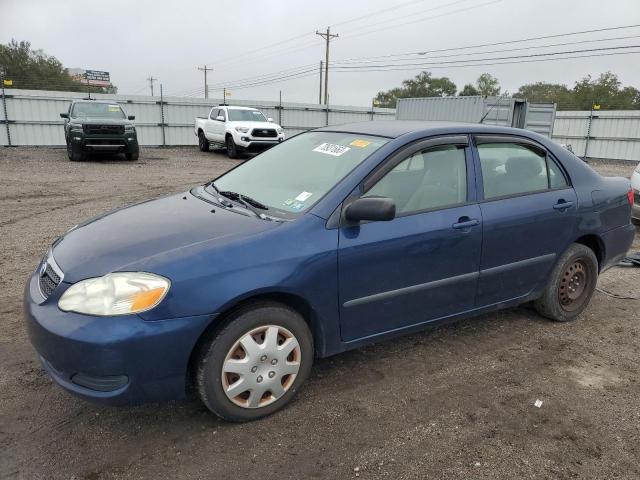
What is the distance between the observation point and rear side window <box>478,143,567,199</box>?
368 centimetres

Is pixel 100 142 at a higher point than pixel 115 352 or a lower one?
higher

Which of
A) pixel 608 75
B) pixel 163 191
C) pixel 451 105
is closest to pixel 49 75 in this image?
pixel 451 105

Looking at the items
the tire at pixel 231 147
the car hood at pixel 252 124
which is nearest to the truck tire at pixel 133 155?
the tire at pixel 231 147

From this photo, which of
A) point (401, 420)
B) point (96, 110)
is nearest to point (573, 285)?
point (401, 420)

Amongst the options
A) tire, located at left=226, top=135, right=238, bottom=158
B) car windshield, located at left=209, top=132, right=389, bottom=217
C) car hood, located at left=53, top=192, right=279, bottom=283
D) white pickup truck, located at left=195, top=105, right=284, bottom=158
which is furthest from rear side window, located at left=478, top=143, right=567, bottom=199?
tire, located at left=226, top=135, right=238, bottom=158

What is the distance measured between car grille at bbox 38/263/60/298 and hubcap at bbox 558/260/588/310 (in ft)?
12.2

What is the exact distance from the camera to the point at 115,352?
240 cm

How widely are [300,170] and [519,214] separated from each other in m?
1.62

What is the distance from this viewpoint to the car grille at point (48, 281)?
8.80 ft

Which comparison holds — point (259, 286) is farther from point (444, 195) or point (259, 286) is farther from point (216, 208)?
point (444, 195)

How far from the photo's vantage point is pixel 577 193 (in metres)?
4.10

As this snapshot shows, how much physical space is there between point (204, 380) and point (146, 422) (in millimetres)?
527

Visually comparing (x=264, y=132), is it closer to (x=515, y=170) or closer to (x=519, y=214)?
(x=515, y=170)

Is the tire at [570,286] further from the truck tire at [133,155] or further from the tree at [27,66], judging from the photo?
the tree at [27,66]
